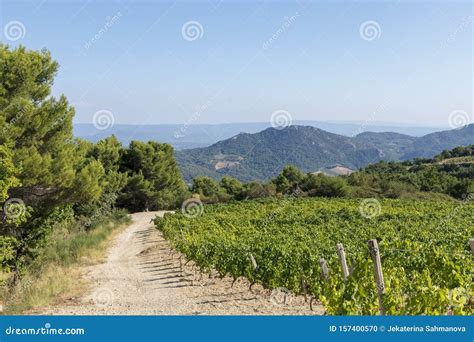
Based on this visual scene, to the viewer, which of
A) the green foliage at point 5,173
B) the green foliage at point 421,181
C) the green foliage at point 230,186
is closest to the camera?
the green foliage at point 5,173

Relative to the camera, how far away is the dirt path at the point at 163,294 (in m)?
9.52

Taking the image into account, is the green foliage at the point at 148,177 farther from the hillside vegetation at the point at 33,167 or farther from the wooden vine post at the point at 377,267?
the wooden vine post at the point at 377,267

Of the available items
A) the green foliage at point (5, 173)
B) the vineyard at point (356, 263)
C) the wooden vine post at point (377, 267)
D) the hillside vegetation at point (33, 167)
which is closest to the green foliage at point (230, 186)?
the vineyard at point (356, 263)
